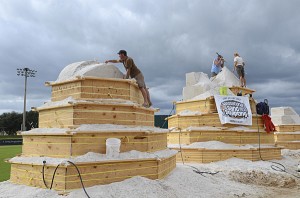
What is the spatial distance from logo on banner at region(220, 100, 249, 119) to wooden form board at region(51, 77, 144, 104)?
22.9 ft

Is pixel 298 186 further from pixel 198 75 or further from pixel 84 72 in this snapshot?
pixel 84 72

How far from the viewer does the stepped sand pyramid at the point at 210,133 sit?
14891 mm

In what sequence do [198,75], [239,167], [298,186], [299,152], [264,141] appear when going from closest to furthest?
[298,186] → [239,167] → [264,141] → [198,75] → [299,152]

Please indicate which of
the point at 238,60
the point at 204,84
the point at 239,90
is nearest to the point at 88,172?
the point at 204,84

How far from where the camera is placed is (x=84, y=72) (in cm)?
951

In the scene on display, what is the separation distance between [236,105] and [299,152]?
28.2 ft

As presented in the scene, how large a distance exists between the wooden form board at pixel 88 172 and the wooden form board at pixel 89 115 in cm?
132

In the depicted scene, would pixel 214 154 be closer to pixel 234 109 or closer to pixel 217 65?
pixel 234 109

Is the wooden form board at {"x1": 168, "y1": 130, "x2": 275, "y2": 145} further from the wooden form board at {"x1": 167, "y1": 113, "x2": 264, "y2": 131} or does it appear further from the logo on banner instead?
the logo on banner

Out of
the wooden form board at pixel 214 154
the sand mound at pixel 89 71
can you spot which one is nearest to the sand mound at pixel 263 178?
the wooden form board at pixel 214 154

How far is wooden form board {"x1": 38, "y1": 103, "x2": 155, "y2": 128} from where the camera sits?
344 inches

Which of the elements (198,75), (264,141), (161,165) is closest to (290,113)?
(264,141)

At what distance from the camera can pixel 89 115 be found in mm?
8836

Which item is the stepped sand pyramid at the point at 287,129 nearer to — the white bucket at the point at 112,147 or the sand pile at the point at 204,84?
the sand pile at the point at 204,84
